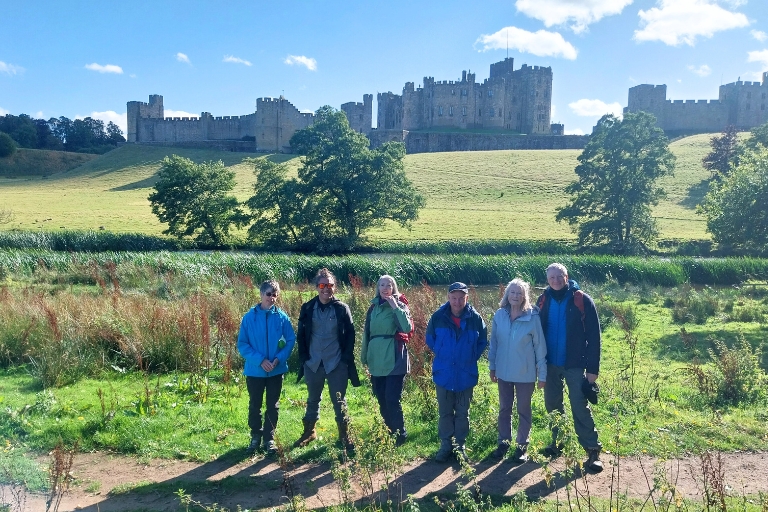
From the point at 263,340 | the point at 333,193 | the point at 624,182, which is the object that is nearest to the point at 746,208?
the point at 624,182

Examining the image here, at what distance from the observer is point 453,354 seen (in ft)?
21.1

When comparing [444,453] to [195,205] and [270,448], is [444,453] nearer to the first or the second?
[270,448]

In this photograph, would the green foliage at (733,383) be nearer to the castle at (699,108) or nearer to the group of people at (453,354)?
the group of people at (453,354)

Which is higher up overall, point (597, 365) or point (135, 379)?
point (597, 365)

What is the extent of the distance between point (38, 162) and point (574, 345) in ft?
295

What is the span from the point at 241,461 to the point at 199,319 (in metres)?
4.12

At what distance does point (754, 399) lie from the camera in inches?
321

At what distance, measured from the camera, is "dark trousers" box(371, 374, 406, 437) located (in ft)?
22.1

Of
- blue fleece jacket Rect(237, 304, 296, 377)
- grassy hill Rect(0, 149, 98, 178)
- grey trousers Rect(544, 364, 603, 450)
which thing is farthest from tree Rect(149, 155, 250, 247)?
grassy hill Rect(0, 149, 98, 178)

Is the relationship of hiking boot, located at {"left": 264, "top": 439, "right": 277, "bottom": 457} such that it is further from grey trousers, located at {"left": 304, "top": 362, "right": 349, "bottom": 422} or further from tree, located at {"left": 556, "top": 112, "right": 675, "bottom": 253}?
tree, located at {"left": 556, "top": 112, "right": 675, "bottom": 253}

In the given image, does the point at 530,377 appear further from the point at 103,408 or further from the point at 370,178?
the point at 370,178

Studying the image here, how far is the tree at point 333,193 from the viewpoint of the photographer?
1291 inches

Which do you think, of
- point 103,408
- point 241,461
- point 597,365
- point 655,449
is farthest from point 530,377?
point 103,408

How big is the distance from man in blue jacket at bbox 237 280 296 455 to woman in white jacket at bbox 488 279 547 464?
2295 millimetres
